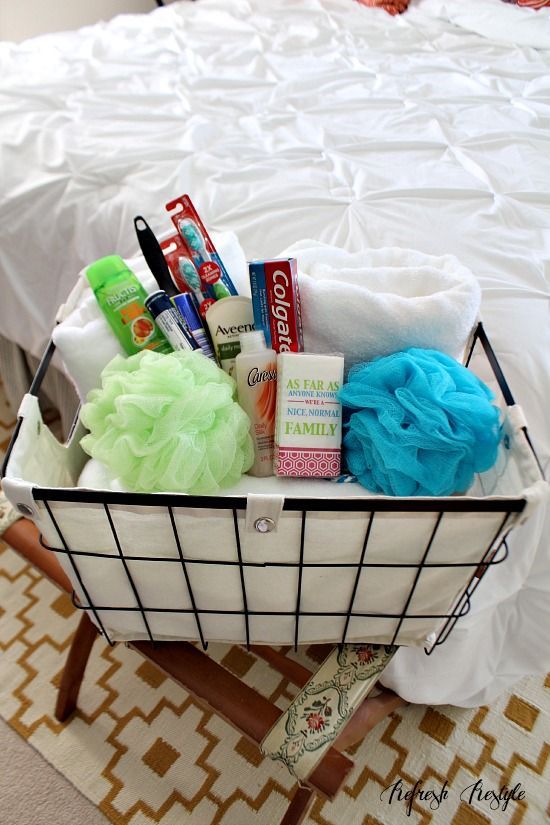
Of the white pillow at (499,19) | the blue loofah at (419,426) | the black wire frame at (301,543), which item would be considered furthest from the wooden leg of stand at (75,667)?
the white pillow at (499,19)

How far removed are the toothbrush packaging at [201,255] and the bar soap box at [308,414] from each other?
15 centimetres

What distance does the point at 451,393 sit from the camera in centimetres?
47

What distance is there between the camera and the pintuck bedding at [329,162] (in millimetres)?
708

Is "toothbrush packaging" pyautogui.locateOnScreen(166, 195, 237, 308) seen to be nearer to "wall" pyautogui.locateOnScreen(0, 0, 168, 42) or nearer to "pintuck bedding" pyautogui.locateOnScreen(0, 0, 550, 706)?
"pintuck bedding" pyautogui.locateOnScreen(0, 0, 550, 706)

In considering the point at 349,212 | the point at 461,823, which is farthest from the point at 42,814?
the point at 349,212

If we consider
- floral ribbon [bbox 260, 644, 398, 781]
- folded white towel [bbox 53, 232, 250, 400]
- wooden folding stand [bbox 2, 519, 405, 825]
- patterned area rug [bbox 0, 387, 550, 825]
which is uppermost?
folded white towel [bbox 53, 232, 250, 400]

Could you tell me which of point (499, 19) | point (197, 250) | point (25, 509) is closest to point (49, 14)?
point (499, 19)

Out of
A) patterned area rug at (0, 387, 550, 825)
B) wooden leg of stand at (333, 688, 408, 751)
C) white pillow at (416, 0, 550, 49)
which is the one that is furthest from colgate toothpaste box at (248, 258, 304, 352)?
white pillow at (416, 0, 550, 49)

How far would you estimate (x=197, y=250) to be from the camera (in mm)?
605

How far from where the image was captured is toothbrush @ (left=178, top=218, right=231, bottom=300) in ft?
1.97

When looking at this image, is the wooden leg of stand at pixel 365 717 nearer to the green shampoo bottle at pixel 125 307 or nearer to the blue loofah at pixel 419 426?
the blue loofah at pixel 419 426

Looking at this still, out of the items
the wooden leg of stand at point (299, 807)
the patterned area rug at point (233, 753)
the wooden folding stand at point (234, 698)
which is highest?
the wooden folding stand at point (234, 698)

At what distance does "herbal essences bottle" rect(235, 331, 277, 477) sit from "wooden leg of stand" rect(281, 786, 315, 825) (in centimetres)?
37

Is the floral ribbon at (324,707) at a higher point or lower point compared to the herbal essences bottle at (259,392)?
lower
